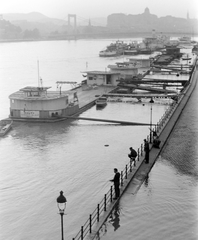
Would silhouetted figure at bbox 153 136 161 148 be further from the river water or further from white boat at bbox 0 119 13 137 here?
white boat at bbox 0 119 13 137

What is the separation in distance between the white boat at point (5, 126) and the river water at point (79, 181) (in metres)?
0.28

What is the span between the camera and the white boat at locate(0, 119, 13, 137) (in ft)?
58.3

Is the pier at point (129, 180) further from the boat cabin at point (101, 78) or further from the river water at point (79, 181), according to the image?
the boat cabin at point (101, 78)

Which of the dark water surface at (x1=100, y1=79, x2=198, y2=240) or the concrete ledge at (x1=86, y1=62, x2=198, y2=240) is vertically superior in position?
the concrete ledge at (x1=86, y1=62, x2=198, y2=240)

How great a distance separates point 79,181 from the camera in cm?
1177

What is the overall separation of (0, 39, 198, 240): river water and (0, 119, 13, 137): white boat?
28 cm

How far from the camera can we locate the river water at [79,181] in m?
8.73

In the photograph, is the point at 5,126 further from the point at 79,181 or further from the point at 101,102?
the point at 79,181

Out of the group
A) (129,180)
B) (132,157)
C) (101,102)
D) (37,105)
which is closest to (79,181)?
(132,157)

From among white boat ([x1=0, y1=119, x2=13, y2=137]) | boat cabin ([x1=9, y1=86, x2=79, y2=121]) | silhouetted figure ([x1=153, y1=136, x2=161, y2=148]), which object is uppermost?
boat cabin ([x1=9, y1=86, x2=79, y2=121])

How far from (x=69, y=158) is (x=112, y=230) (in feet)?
20.6

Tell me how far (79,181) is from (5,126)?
8008 mm

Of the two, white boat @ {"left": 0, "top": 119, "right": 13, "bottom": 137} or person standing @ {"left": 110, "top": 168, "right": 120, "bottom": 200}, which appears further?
white boat @ {"left": 0, "top": 119, "right": 13, "bottom": 137}

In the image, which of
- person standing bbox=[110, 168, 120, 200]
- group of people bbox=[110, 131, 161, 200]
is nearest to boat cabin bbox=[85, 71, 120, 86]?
group of people bbox=[110, 131, 161, 200]
